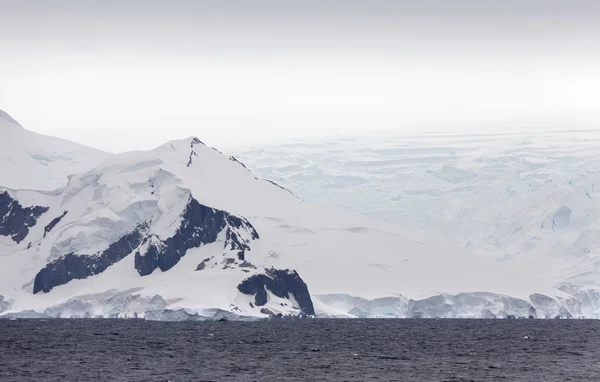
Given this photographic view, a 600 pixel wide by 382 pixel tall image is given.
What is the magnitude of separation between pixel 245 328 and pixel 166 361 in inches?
2948

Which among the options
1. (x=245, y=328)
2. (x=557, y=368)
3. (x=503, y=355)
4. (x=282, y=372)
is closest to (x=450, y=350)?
(x=503, y=355)

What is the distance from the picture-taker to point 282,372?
102 meters

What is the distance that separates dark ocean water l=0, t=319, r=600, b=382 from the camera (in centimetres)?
9950

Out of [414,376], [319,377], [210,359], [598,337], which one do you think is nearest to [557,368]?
[414,376]

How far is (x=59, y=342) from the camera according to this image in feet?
463

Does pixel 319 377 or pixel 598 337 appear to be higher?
pixel 319 377

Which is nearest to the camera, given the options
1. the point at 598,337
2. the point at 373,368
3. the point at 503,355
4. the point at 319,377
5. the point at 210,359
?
the point at 319,377

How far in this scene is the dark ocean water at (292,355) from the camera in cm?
9950

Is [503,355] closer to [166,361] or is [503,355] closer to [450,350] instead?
[450,350]

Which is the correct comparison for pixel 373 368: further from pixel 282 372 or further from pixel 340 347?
pixel 340 347

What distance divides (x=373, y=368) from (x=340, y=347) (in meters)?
28.9

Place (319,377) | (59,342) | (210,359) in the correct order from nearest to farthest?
(319,377) < (210,359) < (59,342)

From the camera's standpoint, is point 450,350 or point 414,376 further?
point 450,350

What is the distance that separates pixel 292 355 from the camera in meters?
122
